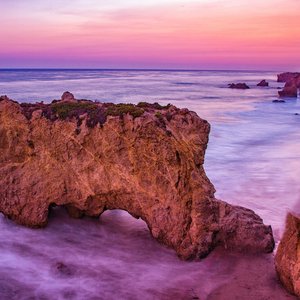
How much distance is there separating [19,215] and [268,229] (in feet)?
20.8

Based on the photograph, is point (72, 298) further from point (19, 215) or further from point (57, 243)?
point (19, 215)

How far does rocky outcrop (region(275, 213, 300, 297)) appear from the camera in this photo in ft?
26.9

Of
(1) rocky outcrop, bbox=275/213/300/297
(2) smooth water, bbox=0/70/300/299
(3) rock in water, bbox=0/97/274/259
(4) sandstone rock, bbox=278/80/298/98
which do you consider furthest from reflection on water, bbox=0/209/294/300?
(4) sandstone rock, bbox=278/80/298/98

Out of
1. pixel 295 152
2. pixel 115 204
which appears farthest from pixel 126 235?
pixel 295 152

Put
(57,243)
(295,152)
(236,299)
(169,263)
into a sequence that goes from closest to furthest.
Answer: (236,299)
(169,263)
(57,243)
(295,152)

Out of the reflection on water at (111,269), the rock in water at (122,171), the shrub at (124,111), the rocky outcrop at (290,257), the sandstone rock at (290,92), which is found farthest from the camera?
the sandstone rock at (290,92)

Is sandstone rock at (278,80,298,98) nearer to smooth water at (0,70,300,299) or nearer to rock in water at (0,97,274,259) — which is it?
smooth water at (0,70,300,299)

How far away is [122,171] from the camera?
10617mm

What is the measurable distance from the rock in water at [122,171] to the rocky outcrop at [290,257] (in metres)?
1.40

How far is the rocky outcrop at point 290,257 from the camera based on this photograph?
26.9 feet

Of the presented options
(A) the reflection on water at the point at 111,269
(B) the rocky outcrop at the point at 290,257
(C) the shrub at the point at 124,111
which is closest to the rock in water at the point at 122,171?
(C) the shrub at the point at 124,111

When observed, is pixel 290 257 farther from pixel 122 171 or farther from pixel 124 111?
pixel 124 111

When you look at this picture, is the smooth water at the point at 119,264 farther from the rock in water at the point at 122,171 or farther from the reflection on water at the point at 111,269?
the rock in water at the point at 122,171

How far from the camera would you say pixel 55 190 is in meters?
11.2
